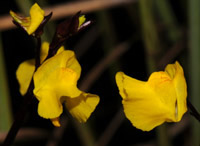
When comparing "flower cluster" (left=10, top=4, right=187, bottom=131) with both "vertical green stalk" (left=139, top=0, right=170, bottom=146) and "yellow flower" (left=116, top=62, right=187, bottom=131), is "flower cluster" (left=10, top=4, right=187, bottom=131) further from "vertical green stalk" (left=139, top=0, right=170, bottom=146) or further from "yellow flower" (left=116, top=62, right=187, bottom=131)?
"vertical green stalk" (left=139, top=0, right=170, bottom=146)

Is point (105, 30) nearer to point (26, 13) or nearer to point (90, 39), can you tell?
point (90, 39)

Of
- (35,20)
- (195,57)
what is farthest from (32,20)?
(195,57)

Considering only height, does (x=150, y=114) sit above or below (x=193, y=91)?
above

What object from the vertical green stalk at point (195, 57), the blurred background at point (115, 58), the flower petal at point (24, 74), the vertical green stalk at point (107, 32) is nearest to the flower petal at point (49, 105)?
the flower petal at point (24, 74)

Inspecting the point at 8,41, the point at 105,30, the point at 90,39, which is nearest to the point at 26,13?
the point at 105,30

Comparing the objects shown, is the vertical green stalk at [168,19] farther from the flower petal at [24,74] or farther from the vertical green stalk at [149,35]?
the flower petal at [24,74]

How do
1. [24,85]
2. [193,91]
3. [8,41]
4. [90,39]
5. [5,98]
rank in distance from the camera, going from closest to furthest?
[24,85], [5,98], [193,91], [90,39], [8,41]
